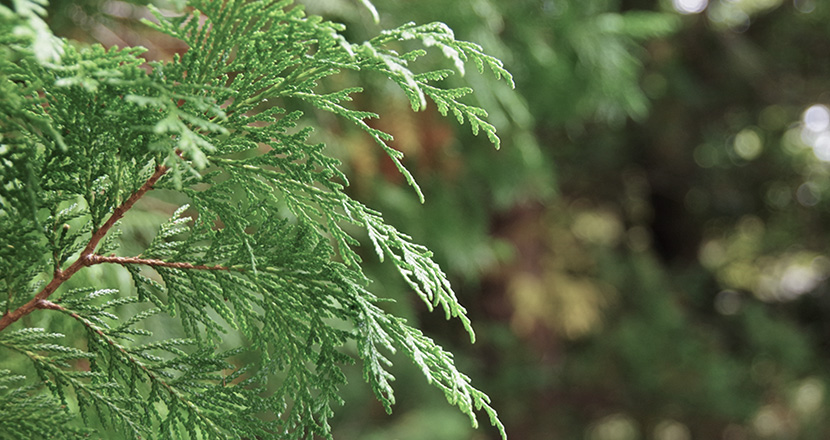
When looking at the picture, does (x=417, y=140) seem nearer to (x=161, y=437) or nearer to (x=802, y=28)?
(x=161, y=437)

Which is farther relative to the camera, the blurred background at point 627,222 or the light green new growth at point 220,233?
the blurred background at point 627,222

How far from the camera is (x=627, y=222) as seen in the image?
6645mm

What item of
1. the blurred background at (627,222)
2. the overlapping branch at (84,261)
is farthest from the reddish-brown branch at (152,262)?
the blurred background at (627,222)

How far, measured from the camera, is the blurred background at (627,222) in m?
2.75

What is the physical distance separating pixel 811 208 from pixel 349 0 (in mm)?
5451

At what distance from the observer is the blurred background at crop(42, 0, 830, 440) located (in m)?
2.75

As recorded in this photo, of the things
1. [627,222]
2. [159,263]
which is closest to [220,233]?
[159,263]

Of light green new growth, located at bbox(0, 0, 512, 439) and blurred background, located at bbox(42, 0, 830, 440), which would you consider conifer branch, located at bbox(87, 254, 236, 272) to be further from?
blurred background, located at bbox(42, 0, 830, 440)

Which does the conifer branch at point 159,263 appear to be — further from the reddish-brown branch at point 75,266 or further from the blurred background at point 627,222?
the blurred background at point 627,222

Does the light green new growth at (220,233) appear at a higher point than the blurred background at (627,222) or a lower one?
higher

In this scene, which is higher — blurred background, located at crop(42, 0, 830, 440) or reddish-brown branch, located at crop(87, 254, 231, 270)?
reddish-brown branch, located at crop(87, 254, 231, 270)

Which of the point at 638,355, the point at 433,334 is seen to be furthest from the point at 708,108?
the point at 433,334

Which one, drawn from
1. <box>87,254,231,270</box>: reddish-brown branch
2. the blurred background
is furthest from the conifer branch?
the blurred background

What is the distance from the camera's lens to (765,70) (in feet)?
18.6
